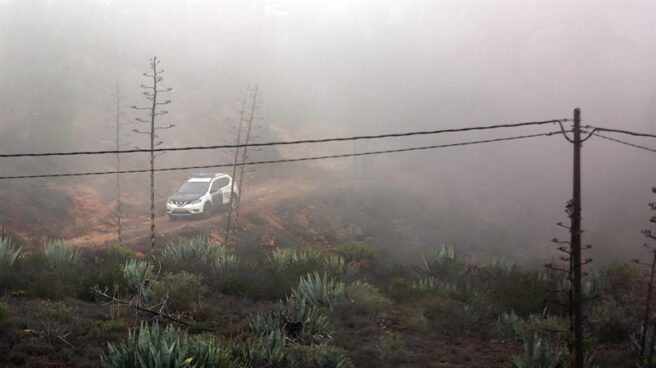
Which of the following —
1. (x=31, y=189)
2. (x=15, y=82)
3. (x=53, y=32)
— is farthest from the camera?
(x=53, y=32)

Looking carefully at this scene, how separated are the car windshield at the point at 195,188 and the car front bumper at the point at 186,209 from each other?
2.94ft

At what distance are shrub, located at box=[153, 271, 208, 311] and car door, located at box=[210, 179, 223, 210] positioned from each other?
13460 mm

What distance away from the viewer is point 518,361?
31.4 ft

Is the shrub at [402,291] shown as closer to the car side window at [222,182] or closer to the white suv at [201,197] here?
the white suv at [201,197]

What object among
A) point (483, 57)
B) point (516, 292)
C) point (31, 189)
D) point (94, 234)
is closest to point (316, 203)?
point (94, 234)

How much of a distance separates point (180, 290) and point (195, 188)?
14547mm

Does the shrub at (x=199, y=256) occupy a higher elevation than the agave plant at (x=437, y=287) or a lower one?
higher

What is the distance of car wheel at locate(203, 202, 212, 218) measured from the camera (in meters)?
27.1

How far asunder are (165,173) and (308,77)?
93.7ft

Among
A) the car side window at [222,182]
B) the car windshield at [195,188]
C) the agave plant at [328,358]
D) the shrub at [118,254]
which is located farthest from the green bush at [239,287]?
the car side window at [222,182]

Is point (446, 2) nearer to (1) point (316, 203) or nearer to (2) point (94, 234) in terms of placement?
(1) point (316, 203)

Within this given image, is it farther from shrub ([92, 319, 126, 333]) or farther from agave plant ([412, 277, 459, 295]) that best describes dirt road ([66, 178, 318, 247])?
agave plant ([412, 277, 459, 295])

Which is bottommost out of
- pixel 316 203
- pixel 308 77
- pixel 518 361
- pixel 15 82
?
pixel 518 361

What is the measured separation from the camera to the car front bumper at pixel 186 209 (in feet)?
87.2
